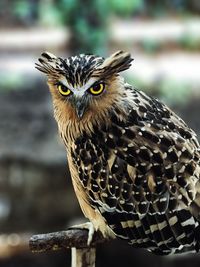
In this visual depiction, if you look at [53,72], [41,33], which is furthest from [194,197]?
[41,33]

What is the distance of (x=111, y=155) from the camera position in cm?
148

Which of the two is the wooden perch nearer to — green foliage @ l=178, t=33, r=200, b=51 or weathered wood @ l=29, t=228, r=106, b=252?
weathered wood @ l=29, t=228, r=106, b=252

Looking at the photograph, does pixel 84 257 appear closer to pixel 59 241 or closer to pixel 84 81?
pixel 59 241

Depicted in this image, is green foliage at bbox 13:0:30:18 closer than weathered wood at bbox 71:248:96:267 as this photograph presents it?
No

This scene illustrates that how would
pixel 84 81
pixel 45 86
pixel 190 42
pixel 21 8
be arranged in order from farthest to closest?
pixel 190 42 < pixel 21 8 < pixel 45 86 < pixel 84 81

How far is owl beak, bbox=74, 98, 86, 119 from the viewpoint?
1360mm

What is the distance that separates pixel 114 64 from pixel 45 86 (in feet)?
8.56

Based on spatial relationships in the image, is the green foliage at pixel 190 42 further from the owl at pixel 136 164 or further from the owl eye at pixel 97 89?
the owl eye at pixel 97 89

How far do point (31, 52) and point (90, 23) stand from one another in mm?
506

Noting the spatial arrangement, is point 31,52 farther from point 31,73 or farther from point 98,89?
point 98,89

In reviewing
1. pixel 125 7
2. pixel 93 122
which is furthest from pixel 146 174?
pixel 125 7

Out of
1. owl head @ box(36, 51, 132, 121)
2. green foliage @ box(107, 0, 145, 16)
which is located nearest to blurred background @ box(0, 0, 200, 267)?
green foliage @ box(107, 0, 145, 16)

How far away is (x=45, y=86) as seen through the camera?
394cm

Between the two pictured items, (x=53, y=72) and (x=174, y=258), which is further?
(x=174, y=258)
